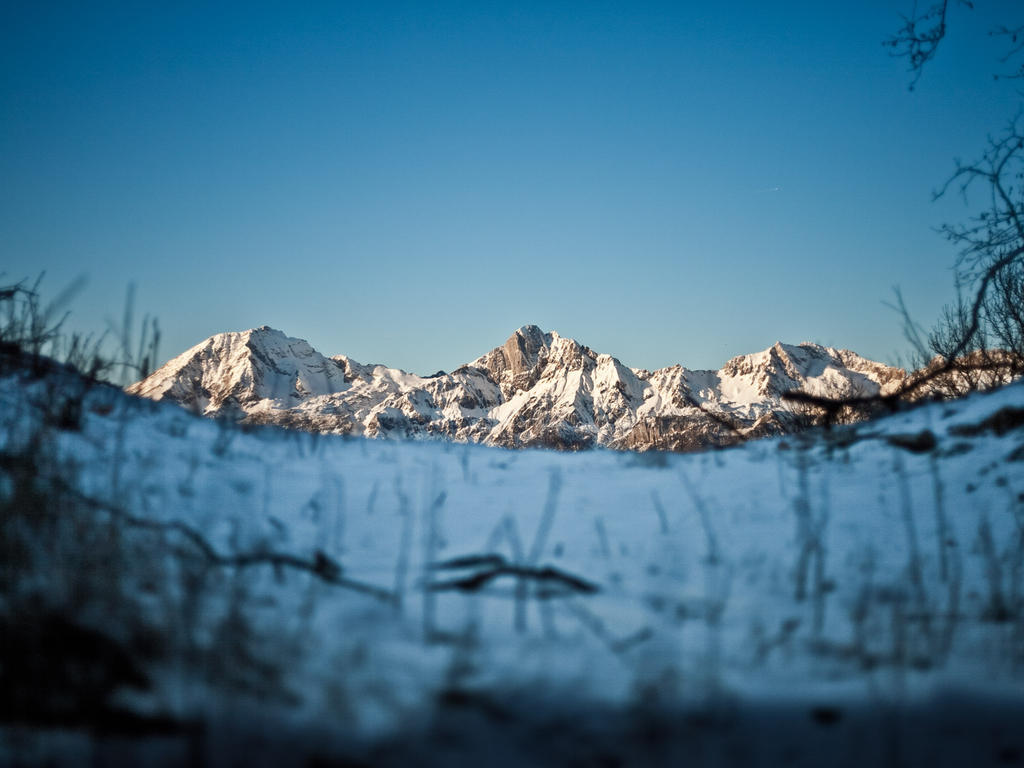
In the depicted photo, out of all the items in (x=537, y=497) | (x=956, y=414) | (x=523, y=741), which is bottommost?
(x=523, y=741)

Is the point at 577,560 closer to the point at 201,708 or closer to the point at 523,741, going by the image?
the point at 523,741

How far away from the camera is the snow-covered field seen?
209cm

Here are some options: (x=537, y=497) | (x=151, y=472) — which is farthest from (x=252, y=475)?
(x=537, y=497)

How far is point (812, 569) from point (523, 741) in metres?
2.07

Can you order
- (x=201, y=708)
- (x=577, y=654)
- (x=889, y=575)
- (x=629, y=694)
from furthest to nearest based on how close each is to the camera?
(x=889, y=575)
(x=577, y=654)
(x=629, y=694)
(x=201, y=708)

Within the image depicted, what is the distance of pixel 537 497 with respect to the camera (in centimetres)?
453

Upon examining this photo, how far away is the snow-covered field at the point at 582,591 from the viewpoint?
209 centimetres

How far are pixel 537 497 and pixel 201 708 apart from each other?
2.76m

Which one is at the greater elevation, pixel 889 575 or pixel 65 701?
Result: pixel 889 575

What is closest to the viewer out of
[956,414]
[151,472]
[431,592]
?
[431,592]

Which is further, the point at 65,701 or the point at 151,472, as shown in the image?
the point at 151,472

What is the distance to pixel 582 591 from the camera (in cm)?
318

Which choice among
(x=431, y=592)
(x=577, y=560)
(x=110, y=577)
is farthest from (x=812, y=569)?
(x=110, y=577)

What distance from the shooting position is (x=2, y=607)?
233cm
